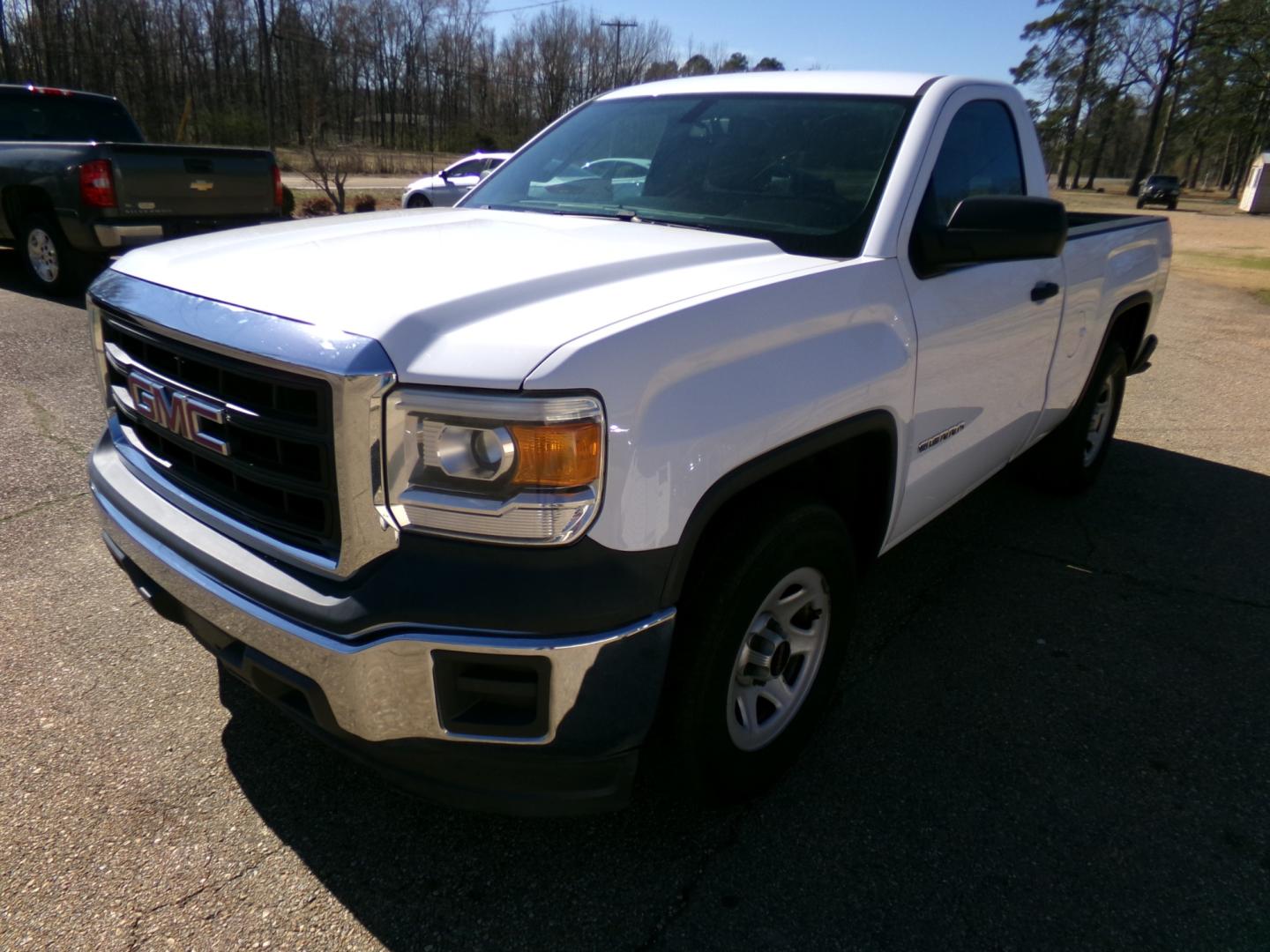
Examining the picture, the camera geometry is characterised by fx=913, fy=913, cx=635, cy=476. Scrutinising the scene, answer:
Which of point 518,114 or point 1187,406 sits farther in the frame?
point 518,114

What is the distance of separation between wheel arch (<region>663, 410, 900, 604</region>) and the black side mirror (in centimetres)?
53

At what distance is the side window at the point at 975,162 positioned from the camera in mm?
2908

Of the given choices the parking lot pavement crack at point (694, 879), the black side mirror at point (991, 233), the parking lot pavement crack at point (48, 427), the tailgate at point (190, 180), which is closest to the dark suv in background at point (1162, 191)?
the tailgate at point (190, 180)

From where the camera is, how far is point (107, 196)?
25.4 ft

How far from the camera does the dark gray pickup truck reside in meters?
7.74

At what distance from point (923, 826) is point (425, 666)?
1497mm

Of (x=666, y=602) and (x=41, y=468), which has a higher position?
(x=666, y=602)

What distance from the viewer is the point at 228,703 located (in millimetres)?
2859

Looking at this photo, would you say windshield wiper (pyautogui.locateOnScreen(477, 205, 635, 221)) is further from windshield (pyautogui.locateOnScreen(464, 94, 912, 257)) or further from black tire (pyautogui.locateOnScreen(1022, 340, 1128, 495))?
black tire (pyautogui.locateOnScreen(1022, 340, 1128, 495))

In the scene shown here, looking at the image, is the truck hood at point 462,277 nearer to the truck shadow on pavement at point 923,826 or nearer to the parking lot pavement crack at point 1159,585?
the truck shadow on pavement at point 923,826

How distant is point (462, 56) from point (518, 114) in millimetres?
4801

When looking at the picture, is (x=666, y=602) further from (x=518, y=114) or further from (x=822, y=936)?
(x=518, y=114)

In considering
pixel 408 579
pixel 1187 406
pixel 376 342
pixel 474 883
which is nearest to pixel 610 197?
pixel 376 342

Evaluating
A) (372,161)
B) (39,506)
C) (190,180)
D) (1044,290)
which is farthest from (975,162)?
(372,161)
